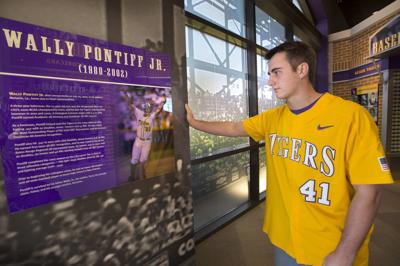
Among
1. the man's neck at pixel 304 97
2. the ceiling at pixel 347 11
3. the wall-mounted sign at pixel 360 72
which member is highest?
the ceiling at pixel 347 11

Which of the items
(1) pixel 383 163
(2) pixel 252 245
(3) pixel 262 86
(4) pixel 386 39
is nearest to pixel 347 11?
(4) pixel 386 39

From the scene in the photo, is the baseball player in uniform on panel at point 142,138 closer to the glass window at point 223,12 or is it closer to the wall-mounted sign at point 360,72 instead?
the glass window at point 223,12

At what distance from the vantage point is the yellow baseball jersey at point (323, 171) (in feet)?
3.58

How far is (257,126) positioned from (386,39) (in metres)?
4.33

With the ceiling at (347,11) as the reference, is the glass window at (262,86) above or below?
below

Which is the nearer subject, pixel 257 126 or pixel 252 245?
pixel 257 126

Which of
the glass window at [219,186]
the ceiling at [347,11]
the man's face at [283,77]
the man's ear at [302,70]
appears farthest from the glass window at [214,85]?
the ceiling at [347,11]

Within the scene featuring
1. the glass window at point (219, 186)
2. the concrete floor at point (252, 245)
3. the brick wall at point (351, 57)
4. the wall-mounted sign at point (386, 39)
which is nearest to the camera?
the concrete floor at point (252, 245)

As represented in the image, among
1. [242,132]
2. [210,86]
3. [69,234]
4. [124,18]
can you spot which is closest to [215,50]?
[210,86]

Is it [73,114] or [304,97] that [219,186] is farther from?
[73,114]

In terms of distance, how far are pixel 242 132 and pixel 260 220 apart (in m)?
1.90

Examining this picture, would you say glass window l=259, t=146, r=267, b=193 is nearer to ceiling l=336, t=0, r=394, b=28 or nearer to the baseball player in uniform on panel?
the baseball player in uniform on panel

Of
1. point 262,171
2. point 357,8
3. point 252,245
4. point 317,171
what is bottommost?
point 252,245

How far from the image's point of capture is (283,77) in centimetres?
136
